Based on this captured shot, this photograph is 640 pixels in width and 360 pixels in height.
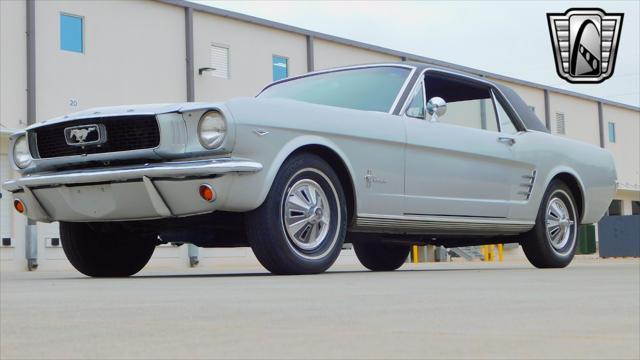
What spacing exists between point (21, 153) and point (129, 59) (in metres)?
16.0

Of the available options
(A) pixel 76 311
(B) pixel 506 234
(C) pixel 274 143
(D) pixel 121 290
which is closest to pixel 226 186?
(C) pixel 274 143

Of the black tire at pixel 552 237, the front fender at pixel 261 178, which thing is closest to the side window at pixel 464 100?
the black tire at pixel 552 237

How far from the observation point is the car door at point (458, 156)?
6.96 meters

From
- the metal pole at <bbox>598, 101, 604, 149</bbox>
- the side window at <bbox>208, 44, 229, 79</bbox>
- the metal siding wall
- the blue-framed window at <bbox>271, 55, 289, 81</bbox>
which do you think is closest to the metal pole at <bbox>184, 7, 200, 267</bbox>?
the side window at <bbox>208, 44, 229, 79</bbox>

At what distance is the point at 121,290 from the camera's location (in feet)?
14.3

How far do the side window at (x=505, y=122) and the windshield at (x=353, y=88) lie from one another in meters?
1.35

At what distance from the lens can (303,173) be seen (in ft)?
19.8

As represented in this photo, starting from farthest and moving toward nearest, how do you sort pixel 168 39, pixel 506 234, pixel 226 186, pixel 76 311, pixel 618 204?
pixel 618 204 → pixel 168 39 → pixel 506 234 → pixel 226 186 → pixel 76 311

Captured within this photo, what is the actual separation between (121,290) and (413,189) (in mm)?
3020

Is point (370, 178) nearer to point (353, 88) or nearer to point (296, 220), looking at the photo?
point (296, 220)

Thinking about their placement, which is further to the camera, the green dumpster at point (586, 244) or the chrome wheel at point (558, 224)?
the green dumpster at point (586, 244)

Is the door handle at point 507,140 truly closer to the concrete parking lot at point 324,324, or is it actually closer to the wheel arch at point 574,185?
the wheel arch at point 574,185

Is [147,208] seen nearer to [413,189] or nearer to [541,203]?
[413,189]

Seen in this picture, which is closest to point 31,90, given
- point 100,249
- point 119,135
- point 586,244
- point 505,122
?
point 505,122
